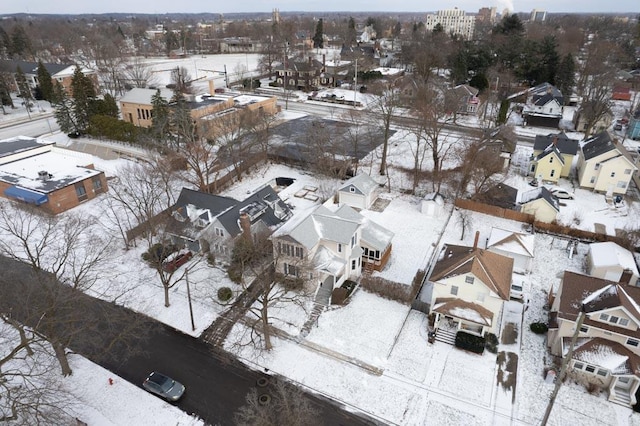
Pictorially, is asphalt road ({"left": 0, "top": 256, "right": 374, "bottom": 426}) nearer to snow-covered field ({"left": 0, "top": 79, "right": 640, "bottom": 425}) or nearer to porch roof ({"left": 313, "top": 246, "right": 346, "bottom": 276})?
snow-covered field ({"left": 0, "top": 79, "right": 640, "bottom": 425})

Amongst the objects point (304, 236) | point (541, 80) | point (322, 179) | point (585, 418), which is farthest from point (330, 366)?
point (541, 80)

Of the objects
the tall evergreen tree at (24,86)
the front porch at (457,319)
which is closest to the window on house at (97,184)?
the front porch at (457,319)

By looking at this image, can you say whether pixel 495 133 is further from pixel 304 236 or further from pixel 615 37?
pixel 615 37

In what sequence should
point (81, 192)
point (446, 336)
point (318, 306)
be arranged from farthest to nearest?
1. point (81, 192)
2. point (318, 306)
3. point (446, 336)

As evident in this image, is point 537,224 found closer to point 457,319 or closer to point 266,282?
point 457,319

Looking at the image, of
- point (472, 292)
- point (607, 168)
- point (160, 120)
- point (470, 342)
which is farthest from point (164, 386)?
point (607, 168)

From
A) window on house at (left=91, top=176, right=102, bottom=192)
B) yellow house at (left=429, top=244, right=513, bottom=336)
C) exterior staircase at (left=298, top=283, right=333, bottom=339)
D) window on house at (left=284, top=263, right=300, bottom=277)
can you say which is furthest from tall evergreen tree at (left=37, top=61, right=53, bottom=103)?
yellow house at (left=429, top=244, right=513, bottom=336)

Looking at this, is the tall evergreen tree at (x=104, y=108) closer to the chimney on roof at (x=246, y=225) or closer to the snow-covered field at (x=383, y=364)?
the snow-covered field at (x=383, y=364)

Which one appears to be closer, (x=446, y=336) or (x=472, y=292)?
(x=472, y=292)
